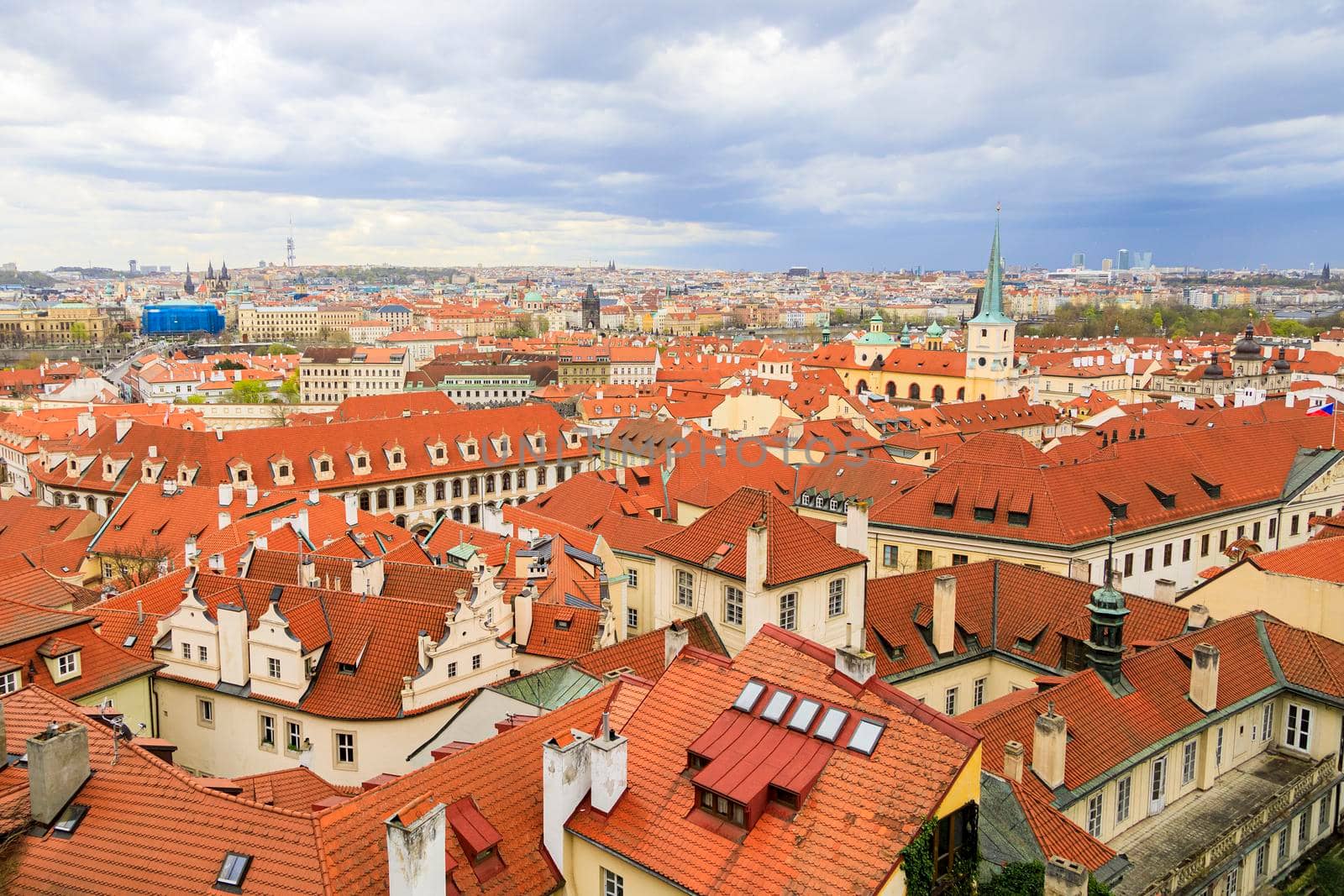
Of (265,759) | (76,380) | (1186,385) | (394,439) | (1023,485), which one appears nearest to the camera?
(265,759)

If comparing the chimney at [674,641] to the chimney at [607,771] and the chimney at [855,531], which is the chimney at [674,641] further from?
the chimney at [855,531]

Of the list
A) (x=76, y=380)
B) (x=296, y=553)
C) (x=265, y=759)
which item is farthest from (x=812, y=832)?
(x=76, y=380)

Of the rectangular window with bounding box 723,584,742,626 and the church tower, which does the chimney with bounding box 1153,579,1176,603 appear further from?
the church tower

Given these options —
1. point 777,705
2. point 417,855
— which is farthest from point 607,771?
point 417,855

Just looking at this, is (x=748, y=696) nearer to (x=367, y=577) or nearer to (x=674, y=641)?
(x=674, y=641)

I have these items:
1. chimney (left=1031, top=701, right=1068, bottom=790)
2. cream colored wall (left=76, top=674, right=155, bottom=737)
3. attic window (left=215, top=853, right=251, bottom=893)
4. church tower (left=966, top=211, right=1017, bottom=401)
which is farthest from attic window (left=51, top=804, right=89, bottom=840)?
church tower (left=966, top=211, right=1017, bottom=401)

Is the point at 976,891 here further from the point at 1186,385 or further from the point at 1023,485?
the point at 1186,385

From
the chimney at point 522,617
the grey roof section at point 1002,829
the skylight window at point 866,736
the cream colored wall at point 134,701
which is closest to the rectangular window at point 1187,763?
the grey roof section at point 1002,829
